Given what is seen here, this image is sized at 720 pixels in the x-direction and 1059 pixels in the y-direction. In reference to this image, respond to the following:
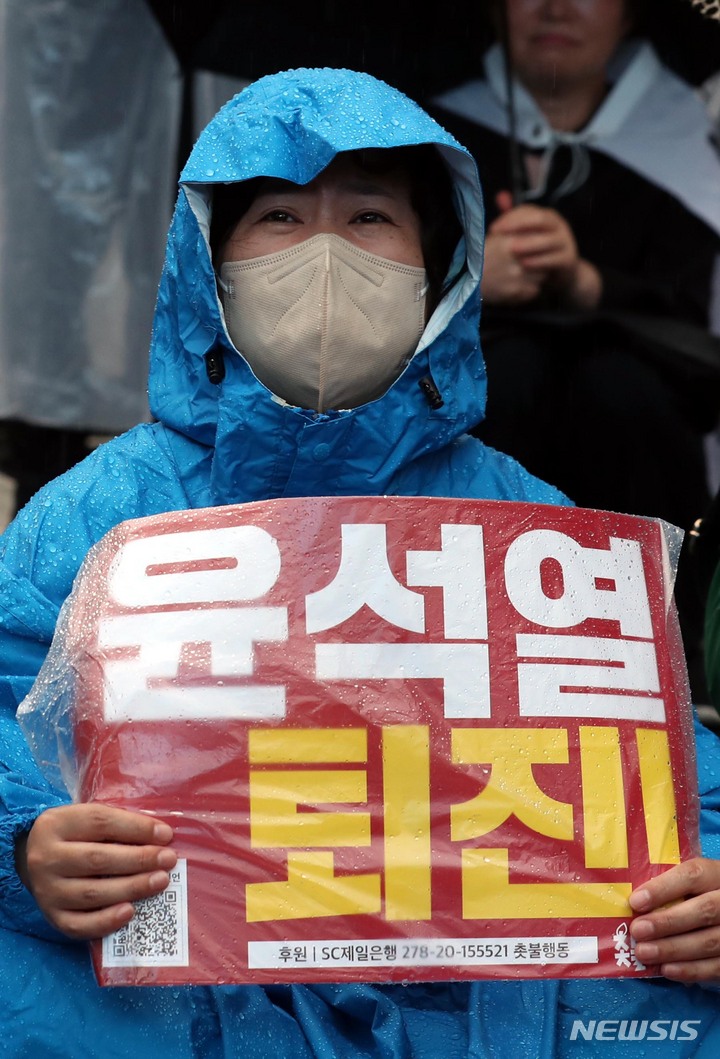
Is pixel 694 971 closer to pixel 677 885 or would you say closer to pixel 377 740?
pixel 677 885

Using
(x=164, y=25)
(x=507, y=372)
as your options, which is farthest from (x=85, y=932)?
(x=164, y=25)

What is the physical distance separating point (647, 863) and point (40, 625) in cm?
88

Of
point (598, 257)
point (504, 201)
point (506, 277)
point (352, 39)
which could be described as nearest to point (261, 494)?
point (506, 277)

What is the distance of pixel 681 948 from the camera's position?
Result: 189 centimetres

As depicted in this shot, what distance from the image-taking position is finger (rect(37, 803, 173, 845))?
5.99 ft

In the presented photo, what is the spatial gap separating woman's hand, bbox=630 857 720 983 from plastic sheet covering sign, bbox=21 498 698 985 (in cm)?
2

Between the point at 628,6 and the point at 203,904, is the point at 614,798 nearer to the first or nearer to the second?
the point at 203,904

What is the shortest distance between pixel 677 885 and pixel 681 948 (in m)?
0.07

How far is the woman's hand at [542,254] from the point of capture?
3547mm

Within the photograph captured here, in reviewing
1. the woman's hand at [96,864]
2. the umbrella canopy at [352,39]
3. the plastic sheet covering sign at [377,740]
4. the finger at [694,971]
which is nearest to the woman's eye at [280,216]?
the plastic sheet covering sign at [377,740]

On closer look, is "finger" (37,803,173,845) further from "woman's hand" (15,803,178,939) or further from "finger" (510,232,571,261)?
"finger" (510,232,571,261)

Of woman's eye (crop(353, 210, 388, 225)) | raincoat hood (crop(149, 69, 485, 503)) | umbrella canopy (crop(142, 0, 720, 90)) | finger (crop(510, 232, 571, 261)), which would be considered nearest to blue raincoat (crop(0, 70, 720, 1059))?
raincoat hood (crop(149, 69, 485, 503))

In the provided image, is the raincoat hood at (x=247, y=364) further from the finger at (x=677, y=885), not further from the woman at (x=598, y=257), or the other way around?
the woman at (x=598, y=257)

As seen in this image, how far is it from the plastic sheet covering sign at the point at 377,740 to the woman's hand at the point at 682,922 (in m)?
0.02
